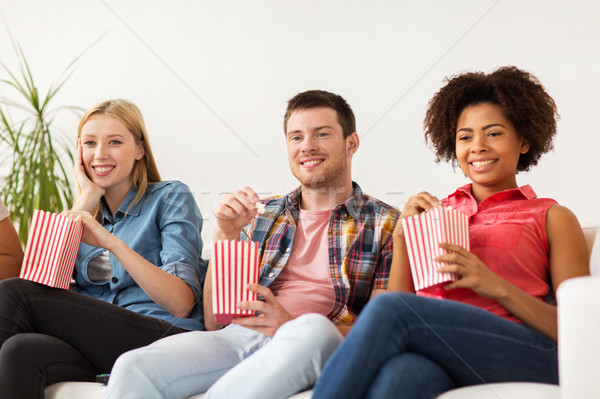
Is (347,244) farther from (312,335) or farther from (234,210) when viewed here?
(312,335)

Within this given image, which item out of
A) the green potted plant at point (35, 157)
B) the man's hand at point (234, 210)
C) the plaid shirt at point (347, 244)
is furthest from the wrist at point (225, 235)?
the green potted plant at point (35, 157)

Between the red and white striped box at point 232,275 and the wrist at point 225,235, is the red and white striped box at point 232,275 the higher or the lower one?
the lower one

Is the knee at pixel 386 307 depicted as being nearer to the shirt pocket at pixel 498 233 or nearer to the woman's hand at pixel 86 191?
the shirt pocket at pixel 498 233

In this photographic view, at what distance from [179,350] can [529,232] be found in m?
0.95

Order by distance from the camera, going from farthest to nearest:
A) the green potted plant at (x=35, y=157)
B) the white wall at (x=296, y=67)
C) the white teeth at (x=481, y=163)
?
the green potted plant at (x=35, y=157) < the white wall at (x=296, y=67) < the white teeth at (x=481, y=163)

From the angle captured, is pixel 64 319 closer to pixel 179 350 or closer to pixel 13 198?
pixel 179 350

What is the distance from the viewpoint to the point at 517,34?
264 centimetres

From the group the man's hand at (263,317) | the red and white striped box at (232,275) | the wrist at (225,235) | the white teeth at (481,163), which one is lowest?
the man's hand at (263,317)

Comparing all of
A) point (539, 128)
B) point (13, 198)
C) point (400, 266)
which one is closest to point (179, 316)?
point (400, 266)

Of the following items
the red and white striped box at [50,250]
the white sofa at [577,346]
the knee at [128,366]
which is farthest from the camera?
the red and white striped box at [50,250]

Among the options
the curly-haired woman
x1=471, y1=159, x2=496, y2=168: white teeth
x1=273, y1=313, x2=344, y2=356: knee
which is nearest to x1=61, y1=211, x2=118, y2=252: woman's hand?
x1=273, y1=313, x2=344, y2=356: knee

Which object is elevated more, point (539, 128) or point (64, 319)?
point (539, 128)

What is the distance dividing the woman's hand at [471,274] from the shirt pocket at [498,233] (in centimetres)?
18

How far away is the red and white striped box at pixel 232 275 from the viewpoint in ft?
5.27
